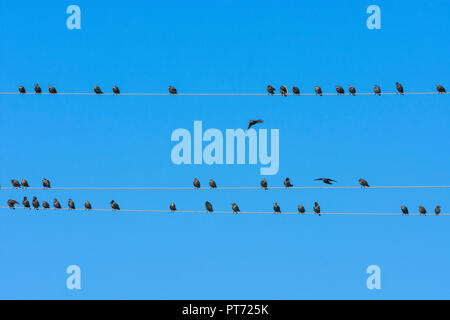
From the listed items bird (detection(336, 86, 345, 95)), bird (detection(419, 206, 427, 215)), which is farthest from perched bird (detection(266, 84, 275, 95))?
bird (detection(419, 206, 427, 215))

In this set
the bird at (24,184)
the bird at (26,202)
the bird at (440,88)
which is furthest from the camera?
the bird at (26,202)

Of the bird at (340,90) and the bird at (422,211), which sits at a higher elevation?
the bird at (340,90)

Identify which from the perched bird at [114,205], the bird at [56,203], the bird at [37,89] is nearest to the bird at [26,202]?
the bird at [56,203]

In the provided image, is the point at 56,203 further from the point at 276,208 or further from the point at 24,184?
the point at 276,208

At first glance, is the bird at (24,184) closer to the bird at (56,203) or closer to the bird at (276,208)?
the bird at (56,203)

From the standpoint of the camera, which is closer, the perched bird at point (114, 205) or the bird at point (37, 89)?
the bird at point (37, 89)

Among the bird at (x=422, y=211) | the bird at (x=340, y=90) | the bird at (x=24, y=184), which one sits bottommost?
the bird at (x=422, y=211)

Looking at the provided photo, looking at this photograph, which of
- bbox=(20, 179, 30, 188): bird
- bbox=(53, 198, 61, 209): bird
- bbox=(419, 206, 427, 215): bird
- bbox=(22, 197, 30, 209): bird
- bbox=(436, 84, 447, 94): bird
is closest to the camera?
bbox=(436, 84, 447, 94): bird

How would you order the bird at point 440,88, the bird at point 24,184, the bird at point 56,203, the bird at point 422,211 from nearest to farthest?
the bird at point 440,88 → the bird at point 422,211 → the bird at point 24,184 → the bird at point 56,203

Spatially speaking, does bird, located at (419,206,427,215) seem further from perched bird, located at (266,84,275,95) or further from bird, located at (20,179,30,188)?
bird, located at (20,179,30,188)
